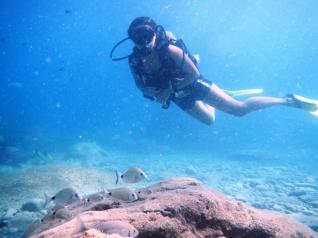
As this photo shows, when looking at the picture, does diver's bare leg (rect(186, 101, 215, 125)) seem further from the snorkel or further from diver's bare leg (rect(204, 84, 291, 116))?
the snorkel

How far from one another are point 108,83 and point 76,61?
110 ft

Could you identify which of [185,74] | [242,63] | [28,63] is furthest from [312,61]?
[28,63]

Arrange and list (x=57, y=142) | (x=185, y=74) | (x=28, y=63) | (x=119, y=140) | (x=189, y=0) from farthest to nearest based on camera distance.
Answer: (x=28, y=63), (x=189, y=0), (x=119, y=140), (x=57, y=142), (x=185, y=74)

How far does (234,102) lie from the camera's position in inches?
376

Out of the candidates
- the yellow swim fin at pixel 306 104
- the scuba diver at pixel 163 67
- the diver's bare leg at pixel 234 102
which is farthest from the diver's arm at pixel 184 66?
the yellow swim fin at pixel 306 104

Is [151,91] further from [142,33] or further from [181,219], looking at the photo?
[181,219]

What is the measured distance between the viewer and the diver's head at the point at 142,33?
7227 millimetres

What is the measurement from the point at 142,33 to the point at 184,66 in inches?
57.6

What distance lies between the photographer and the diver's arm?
7.62m

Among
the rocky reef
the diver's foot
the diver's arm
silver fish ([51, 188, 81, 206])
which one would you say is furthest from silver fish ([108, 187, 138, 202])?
the diver's foot

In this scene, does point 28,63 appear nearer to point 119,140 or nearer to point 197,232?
point 119,140

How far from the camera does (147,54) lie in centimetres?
741

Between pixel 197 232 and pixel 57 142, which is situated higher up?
pixel 57 142

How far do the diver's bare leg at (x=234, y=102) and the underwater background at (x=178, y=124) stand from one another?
106 inches
